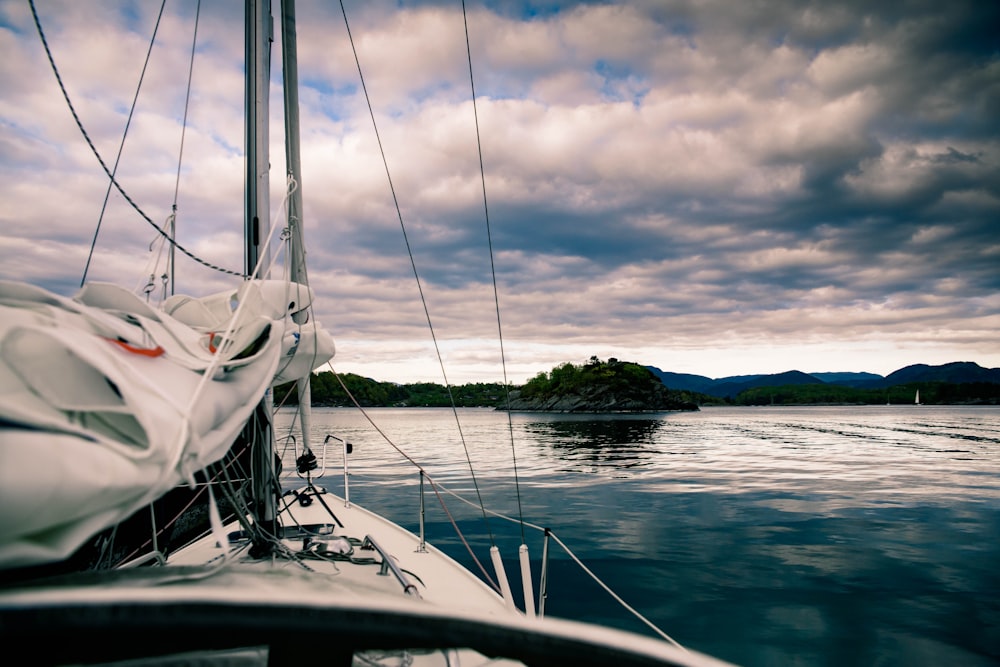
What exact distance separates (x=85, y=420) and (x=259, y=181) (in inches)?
151

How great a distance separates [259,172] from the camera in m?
4.78

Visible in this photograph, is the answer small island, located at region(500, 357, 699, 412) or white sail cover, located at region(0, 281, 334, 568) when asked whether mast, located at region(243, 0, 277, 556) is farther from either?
small island, located at region(500, 357, 699, 412)

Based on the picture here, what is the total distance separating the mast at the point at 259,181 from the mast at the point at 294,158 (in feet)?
0.91

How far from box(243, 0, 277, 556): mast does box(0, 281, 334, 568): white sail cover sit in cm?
244

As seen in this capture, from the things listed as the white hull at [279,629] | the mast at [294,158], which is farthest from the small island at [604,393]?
the white hull at [279,629]

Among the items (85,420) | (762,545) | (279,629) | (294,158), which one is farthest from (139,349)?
(762,545)

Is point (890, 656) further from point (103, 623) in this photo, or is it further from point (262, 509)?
point (103, 623)

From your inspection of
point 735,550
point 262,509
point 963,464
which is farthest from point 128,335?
point 963,464

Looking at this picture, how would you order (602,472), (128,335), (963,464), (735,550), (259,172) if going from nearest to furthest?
(128,335) → (259,172) → (735,550) → (602,472) → (963,464)

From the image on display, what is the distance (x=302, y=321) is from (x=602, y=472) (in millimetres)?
14571

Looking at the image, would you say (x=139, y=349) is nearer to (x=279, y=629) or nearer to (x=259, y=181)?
(x=279, y=629)

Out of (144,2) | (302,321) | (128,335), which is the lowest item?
(128,335)

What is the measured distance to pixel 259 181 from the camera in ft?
15.7

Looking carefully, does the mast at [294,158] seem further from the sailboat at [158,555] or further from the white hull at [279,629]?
the white hull at [279,629]
